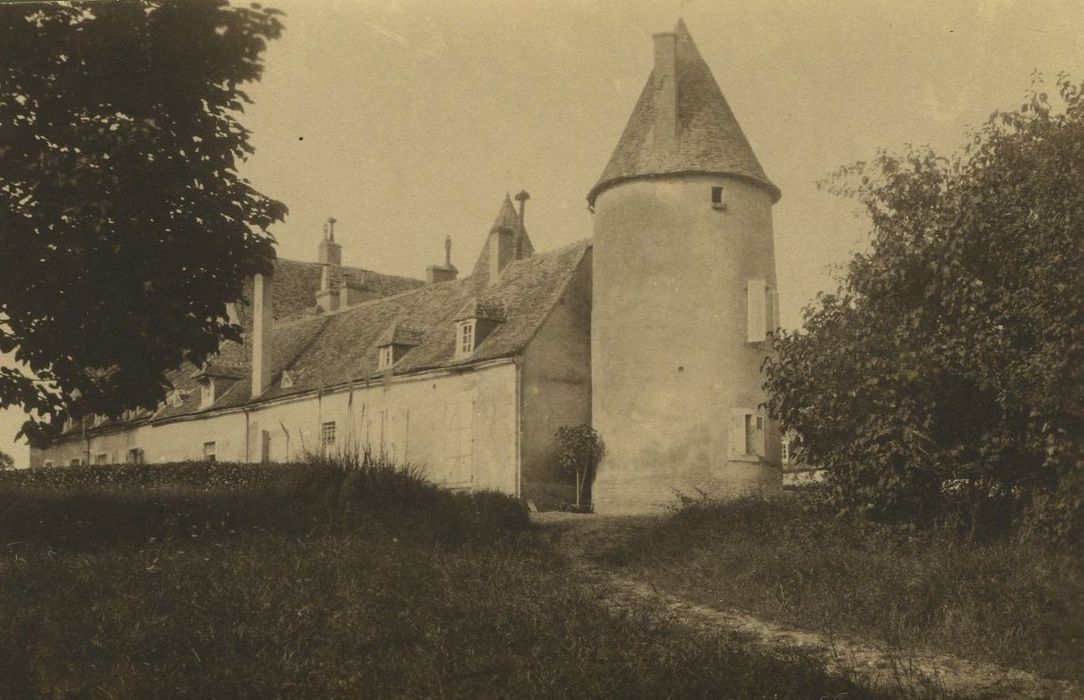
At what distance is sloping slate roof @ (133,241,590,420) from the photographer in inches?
1078

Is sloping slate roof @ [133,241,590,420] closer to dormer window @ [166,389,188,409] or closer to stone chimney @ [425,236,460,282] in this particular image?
dormer window @ [166,389,188,409]

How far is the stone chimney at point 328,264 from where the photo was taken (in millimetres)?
42562

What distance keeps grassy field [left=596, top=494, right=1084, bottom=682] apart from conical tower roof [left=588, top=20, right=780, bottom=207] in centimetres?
1097

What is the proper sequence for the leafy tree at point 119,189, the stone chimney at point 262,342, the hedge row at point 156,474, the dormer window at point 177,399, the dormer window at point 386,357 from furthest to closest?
the dormer window at point 177,399
the stone chimney at point 262,342
the dormer window at point 386,357
the hedge row at point 156,474
the leafy tree at point 119,189

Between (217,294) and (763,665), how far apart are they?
7.79m

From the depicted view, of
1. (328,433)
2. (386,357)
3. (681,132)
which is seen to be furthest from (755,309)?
(328,433)

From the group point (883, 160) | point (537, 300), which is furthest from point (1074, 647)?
point (537, 300)

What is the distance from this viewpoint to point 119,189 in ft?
37.6

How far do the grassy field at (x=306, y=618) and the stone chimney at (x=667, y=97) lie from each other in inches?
529

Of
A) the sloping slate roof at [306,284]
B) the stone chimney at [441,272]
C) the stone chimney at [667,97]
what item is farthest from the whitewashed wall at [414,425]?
the stone chimney at [441,272]

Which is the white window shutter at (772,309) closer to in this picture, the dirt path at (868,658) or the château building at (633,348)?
the château building at (633,348)

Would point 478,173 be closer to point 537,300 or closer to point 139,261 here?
point 139,261

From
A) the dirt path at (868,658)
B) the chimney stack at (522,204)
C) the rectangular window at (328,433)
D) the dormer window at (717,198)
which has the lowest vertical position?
the dirt path at (868,658)

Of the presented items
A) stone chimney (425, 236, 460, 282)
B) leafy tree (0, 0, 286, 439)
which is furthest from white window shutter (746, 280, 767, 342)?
stone chimney (425, 236, 460, 282)
